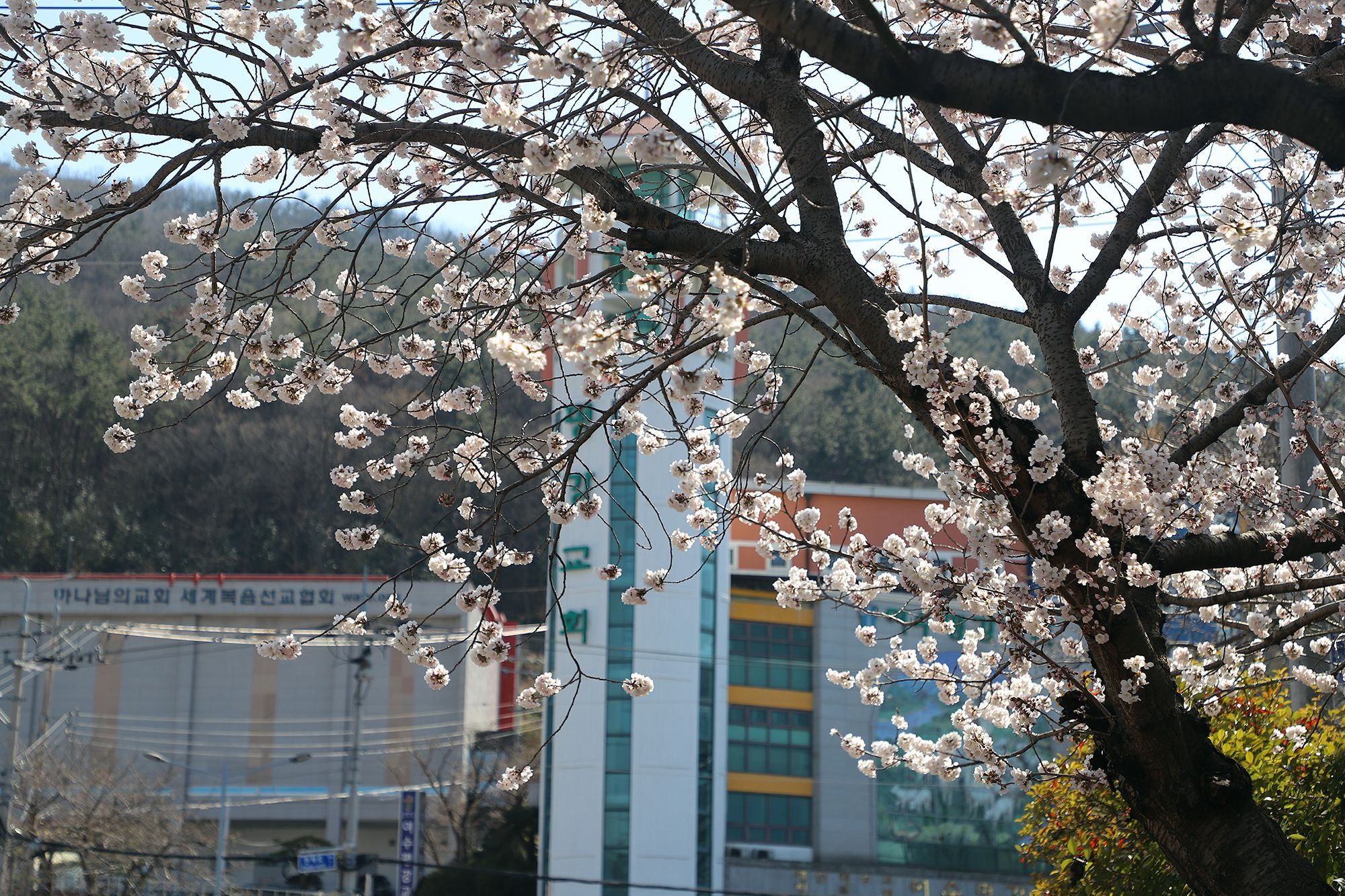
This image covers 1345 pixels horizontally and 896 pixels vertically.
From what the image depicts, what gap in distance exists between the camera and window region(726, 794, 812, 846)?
3219 cm

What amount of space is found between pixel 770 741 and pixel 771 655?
2020 mm

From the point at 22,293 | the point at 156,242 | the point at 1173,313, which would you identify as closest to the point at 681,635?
the point at 1173,313

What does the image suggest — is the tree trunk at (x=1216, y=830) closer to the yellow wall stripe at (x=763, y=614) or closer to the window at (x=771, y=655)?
the window at (x=771, y=655)

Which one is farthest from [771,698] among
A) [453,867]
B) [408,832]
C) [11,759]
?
[453,867]

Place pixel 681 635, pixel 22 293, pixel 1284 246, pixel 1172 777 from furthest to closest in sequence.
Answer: pixel 22 293 < pixel 681 635 < pixel 1284 246 < pixel 1172 777

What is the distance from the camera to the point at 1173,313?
641 centimetres

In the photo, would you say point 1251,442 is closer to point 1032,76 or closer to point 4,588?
point 1032,76

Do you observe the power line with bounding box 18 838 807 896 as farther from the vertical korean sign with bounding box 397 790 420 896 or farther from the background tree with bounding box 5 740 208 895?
the vertical korean sign with bounding box 397 790 420 896

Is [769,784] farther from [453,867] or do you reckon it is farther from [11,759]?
[453,867]

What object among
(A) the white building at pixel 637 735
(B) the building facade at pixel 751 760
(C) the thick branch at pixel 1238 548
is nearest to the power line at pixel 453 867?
(A) the white building at pixel 637 735

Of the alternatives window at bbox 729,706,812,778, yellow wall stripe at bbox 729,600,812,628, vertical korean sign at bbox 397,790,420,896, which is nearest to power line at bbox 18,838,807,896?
vertical korean sign at bbox 397,790,420,896

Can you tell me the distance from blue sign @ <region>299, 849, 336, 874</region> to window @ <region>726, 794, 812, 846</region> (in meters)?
10.1

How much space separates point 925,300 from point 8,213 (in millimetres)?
3293

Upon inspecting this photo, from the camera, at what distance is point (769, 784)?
107 ft
